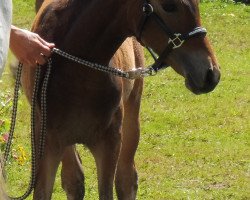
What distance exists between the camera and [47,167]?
407 centimetres

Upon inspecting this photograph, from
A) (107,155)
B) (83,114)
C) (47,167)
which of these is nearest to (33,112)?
(83,114)

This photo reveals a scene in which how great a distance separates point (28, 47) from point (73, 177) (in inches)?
69.2

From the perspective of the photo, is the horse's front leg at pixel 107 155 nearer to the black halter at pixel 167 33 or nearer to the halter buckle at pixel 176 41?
the black halter at pixel 167 33

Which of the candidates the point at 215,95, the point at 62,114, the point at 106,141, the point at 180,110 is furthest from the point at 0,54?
the point at 215,95

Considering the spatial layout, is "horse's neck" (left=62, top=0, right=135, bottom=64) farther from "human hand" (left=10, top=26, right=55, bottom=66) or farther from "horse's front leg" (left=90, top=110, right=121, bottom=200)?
"horse's front leg" (left=90, top=110, right=121, bottom=200)

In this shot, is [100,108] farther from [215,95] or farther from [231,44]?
[231,44]

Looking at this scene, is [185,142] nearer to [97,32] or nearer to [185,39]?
[97,32]

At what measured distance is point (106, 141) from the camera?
162 inches

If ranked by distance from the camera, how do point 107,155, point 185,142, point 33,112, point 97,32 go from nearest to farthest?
point 97,32
point 33,112
point 107,155
point 185,142

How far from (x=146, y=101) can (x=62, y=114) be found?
A: 505cm

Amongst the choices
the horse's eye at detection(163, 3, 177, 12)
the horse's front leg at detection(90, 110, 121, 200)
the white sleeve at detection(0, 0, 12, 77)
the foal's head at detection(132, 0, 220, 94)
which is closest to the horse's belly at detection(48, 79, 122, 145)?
the horse's front leg at detection(90, 110, 121, 200)

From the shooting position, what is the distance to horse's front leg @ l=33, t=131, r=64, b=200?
13.1ft

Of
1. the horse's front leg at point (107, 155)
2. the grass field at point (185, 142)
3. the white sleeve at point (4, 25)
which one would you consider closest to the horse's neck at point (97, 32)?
the horse's front leg at point (107, 155)

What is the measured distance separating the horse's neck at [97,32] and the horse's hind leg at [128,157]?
1.38 meters
